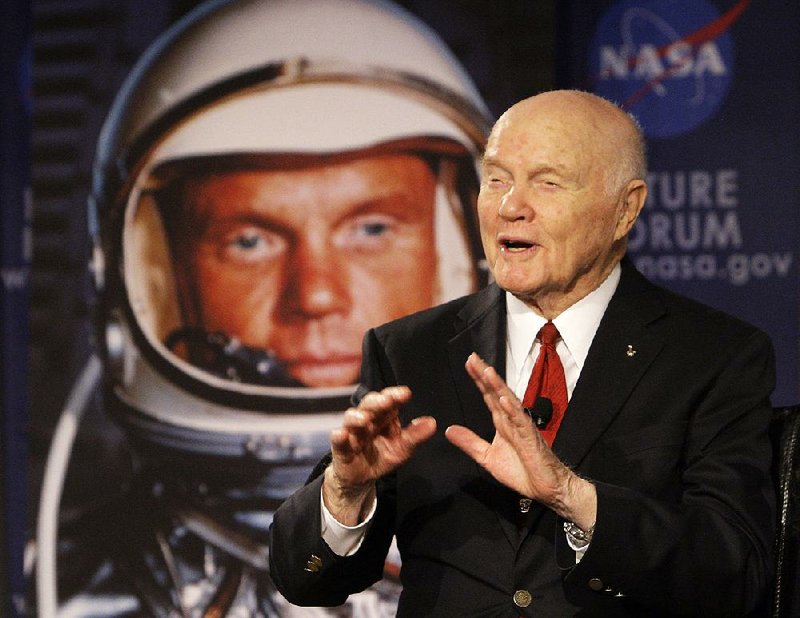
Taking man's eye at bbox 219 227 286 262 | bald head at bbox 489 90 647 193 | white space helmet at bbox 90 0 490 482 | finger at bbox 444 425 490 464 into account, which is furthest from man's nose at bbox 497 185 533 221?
man's eye at bbox 219 227 286 262

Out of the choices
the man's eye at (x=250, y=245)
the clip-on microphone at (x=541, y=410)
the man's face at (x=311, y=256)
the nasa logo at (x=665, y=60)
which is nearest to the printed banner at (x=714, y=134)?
the nasa logo at (x=665, y=60)

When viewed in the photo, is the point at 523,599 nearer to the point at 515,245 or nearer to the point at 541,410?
the point at 541,410

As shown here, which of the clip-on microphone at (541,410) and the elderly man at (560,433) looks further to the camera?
the clip-on microphone at (541,410)

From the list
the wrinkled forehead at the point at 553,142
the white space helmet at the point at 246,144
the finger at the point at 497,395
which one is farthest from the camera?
the white space helmet at the point at 246,144

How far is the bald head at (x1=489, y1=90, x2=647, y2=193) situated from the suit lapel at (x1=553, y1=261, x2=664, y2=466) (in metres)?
0.24

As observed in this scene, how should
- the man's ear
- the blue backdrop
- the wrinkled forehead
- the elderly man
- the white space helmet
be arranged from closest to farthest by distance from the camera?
1. the elderly man
2. the wrinkled forehead
3. the man's ear
4. the white space helmet
5. the blue backdrop

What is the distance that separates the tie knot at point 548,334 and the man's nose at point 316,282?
1.45 meters

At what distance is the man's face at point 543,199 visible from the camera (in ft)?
7.27

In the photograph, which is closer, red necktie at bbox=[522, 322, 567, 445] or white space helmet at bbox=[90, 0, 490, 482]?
red necktie at bbox=[522, 322, 567, 445]

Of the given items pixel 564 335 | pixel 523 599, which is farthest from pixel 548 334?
pixel 523 599

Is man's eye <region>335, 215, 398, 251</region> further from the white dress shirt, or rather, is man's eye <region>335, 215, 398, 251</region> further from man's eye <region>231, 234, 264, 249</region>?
the white dress shirt

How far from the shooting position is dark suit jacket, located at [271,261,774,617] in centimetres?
197

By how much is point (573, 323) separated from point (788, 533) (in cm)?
58

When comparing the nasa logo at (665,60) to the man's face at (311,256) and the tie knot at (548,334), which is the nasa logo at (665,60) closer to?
the man's face at (311,256)
